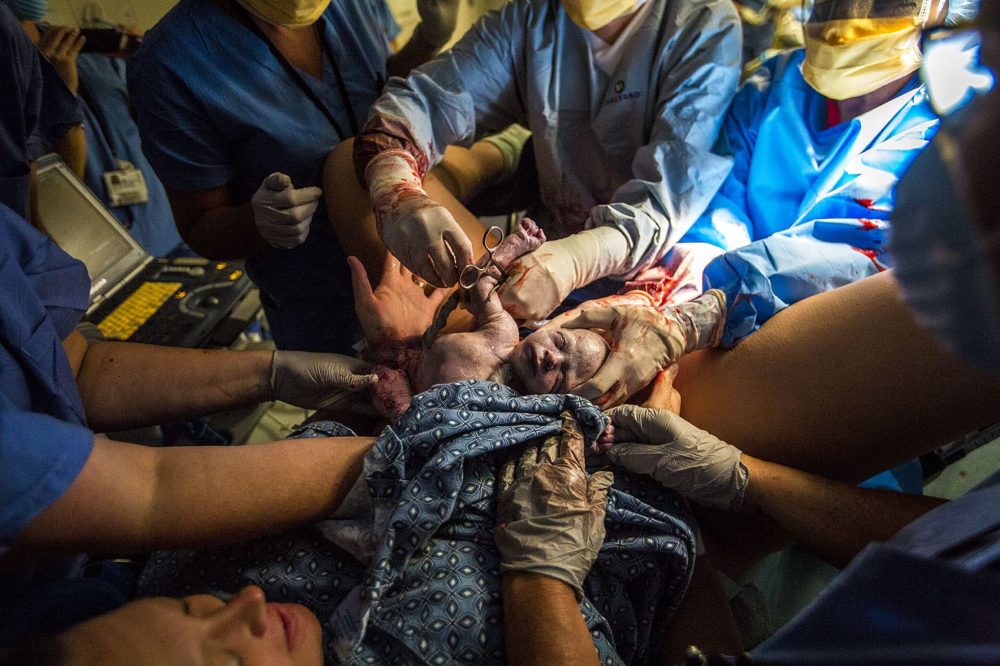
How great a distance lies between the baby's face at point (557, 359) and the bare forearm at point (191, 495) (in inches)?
15.4

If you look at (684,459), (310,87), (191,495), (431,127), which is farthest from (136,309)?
(684,459)

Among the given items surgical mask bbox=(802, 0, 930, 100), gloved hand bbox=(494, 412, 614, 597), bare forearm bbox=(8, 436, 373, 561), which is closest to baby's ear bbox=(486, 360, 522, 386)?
gloved hand bbox=(494, 412, 614, 597)

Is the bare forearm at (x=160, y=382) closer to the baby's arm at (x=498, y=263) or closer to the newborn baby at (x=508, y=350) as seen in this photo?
the newborn baby at (x=508, y=350)

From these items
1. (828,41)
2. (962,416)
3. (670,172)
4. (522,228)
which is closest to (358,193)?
(522,228)

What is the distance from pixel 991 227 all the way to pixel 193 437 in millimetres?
1944

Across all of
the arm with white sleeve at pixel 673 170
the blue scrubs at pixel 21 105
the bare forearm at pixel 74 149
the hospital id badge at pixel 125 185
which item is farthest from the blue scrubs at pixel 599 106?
the hospital id badge at pixel 125 185

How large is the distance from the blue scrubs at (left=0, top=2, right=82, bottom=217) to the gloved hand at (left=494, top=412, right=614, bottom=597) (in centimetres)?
158

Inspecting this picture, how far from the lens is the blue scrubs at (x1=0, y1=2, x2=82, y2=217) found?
1.53 meters

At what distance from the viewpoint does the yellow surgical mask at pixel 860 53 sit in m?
1.19

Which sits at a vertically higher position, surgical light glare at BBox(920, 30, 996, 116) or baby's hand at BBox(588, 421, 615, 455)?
surgical light glare at BBox(920, 30, 996, 116)

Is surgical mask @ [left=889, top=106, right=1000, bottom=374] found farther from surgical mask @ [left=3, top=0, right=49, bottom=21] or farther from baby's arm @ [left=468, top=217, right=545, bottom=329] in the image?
surgical mask @ [left=3, top=0, right=49, bottom=21]

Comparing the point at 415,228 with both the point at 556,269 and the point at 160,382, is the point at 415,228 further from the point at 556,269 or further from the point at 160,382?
the point at 160,382

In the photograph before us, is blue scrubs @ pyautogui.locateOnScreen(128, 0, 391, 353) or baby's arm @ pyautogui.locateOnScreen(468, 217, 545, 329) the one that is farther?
blue scrubs @ pyautogui.locateOnScreen(128, 0, 391, 353)

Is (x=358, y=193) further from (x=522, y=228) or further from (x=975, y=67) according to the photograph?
(x=975, y=67)
